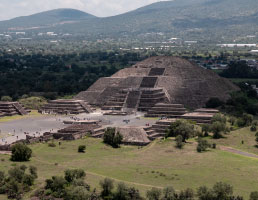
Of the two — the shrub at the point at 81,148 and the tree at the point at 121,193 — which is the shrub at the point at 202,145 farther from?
the tree at the point at 121,193

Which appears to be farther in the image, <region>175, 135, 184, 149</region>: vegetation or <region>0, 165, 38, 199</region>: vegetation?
<region>175, 135, 184, 149</region>: vegetation

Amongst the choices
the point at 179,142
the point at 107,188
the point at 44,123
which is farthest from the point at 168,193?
the point at 44,123

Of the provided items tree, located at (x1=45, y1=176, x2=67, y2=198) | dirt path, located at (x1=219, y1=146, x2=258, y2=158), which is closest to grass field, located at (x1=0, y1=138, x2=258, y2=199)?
tree, located at (x1=45, y1=176, x2=67, y2=198)

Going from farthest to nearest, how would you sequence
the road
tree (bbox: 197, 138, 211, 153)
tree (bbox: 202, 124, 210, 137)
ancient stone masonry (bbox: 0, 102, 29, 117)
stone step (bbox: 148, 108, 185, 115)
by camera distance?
ancient stone masonry (bbox: 0, 102, 29, 117), stone step (bbox: 148, 108, 185, 115), the road, tree (bbox: 202, 124, 210, 137), tree (bbox: 197, 138, 211, 153)

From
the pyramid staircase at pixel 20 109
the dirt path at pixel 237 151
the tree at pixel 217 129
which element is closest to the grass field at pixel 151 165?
the dirt path at pixel 237 151

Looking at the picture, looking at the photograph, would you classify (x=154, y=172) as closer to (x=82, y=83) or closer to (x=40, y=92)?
(x=40, y=92)

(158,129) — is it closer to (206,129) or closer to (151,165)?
(206,129)

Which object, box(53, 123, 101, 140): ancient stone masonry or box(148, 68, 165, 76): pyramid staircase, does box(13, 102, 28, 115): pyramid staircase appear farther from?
box(148, 68, 165, 76): pyramid staircase
